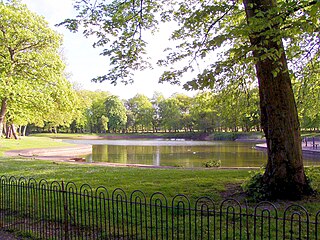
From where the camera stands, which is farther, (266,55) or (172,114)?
(172,114)

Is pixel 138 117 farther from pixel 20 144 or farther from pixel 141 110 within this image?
pixel 20 144

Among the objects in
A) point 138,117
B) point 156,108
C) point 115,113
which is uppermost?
point 156,108

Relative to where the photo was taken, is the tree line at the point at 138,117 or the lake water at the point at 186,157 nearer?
the lake water at the point at 186,157

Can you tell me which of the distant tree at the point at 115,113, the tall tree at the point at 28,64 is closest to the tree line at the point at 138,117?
the distant tree at the point at 115,113

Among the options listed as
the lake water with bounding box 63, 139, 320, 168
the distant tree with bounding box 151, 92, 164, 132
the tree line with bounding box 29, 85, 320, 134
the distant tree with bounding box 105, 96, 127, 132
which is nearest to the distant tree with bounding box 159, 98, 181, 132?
the tree line with bounding box 29, 85, 320, 134

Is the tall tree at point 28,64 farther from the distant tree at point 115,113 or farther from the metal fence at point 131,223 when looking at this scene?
the distant tree at point 115,113

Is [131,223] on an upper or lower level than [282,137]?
lower

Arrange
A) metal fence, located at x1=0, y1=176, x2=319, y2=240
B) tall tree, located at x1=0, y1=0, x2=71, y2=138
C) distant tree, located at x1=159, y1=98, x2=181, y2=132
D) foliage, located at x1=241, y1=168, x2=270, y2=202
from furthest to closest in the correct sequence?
1. distant tree, located at x1=159, y1=98, x2=181, y2=132
2. tall tree, located at x1=0, y1=0, x2=71, y2=138
3. foliage, located at x1=241, y1=168, x2=270, y2=202
4. metal fence, located at x1=0, y1=176, x2=319, y2=240

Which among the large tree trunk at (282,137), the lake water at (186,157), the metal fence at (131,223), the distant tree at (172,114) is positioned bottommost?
the lake water at (186,157)

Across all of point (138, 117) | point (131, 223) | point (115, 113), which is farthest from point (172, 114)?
point (131, 223)

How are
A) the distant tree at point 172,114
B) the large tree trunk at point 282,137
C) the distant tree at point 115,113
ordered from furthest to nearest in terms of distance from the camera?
the distant tree at point 115,113 < the distant tree at point 172,114 < the large tree trunk at point 282,137

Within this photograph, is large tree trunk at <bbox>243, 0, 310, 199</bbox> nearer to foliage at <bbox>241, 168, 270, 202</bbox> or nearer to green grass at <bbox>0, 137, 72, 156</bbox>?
foliage at <bbox>241, 168, 270, 202</bbox>

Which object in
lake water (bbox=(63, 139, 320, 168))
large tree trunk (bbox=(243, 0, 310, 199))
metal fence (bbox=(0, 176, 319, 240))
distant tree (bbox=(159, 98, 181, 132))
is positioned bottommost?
lake water (bbox=(63, 139, 320, 168))

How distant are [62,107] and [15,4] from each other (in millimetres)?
8318
